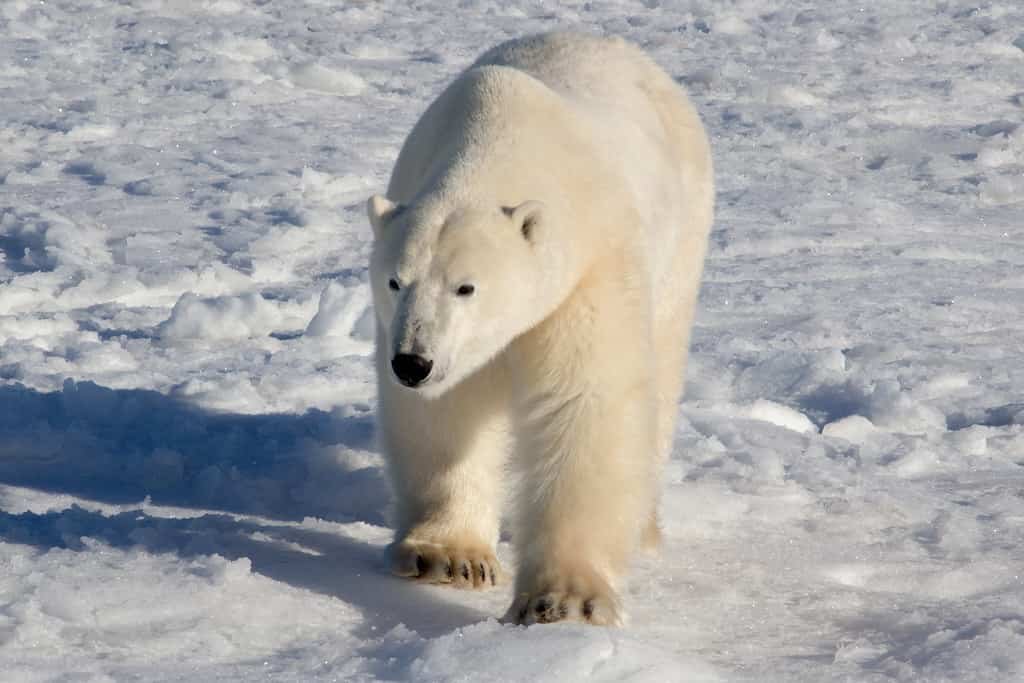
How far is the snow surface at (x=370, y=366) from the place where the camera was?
9.34 ft

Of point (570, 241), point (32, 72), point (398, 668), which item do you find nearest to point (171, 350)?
point (570, 241)

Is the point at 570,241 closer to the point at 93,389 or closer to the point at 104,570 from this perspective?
the point at 104,570

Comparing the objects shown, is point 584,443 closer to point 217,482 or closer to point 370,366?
point 217,482

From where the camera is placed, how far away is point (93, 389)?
4320 mm

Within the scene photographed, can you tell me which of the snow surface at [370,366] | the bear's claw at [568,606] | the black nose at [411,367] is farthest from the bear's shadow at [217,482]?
the black nose at [411,367]

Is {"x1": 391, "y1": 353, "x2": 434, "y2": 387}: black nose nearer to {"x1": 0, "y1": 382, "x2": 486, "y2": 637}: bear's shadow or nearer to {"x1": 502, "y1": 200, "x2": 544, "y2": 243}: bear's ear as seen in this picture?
{"x1": 502, "y1": 200, "x2": 544, "y2": 243}: bear's ear

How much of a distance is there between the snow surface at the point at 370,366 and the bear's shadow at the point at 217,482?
0.04ft

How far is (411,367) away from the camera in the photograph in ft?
9.24

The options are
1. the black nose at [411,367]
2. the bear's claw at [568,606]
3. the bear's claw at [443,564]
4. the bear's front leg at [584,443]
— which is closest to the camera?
the black nose at [411,367]

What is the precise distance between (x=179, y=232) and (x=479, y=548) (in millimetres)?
3498

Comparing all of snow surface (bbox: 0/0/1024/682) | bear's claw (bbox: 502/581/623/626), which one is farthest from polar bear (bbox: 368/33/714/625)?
snow surface (bbox: 0/0/1024/682)

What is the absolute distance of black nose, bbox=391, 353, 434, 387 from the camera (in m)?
2.81

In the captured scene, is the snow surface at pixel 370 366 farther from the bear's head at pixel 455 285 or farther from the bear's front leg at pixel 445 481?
the bear's head at pixel 455 285

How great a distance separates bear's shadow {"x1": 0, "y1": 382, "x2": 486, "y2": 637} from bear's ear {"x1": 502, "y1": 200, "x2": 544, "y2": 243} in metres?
0.77
